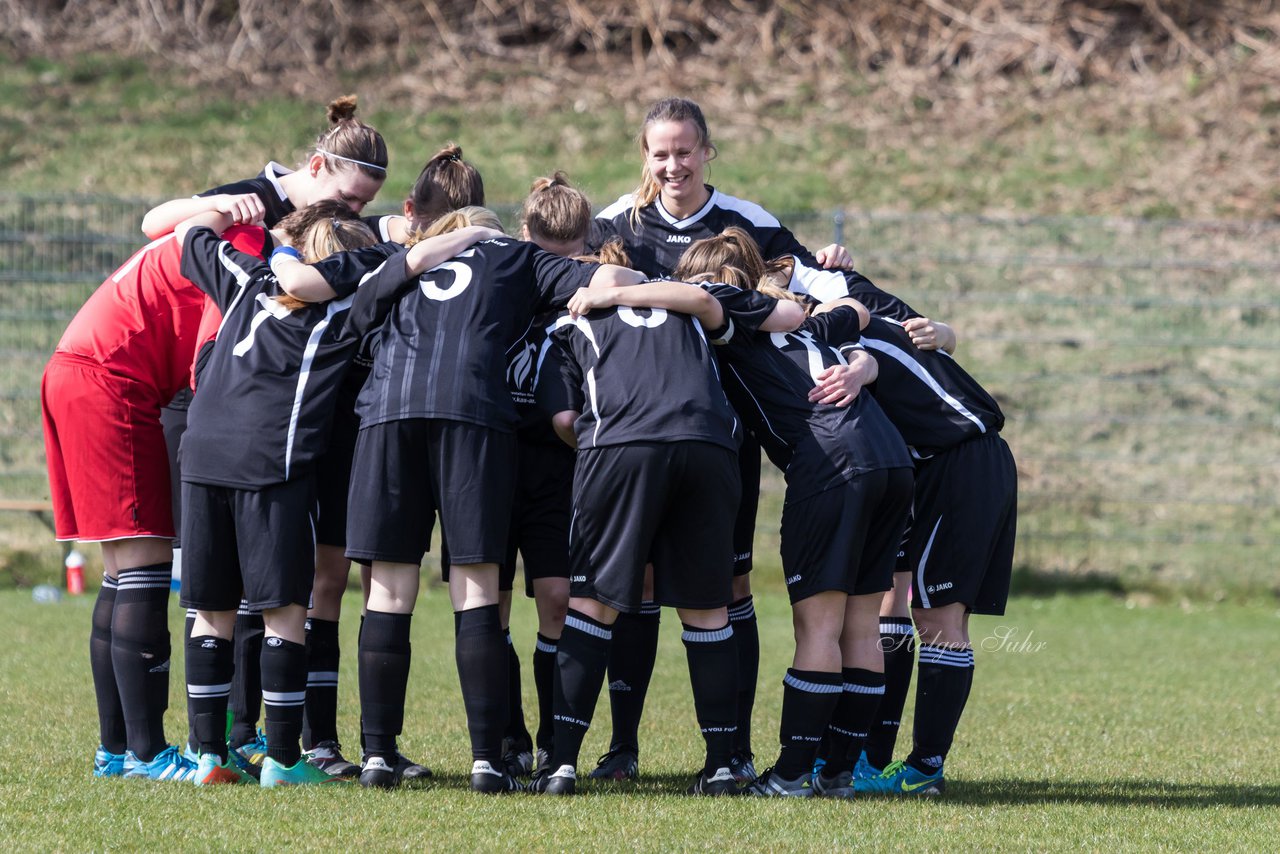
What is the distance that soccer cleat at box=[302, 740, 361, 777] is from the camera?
473 centimetres

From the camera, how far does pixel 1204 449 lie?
36.0ft

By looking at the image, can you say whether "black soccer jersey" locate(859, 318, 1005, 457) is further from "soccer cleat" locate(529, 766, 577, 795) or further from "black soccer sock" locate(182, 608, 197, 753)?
"black soccer sock" locate(182, 608, 197, 753)

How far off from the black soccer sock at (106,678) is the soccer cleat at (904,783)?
2478 mm

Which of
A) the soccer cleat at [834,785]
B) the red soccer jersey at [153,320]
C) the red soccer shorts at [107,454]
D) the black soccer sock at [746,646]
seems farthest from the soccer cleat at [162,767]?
the soccer cleat at [834,785]

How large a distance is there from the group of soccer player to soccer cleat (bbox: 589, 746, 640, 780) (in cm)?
1

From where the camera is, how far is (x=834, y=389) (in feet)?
15.4

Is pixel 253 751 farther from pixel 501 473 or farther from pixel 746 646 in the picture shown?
pixel 746 646

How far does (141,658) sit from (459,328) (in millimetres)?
1524

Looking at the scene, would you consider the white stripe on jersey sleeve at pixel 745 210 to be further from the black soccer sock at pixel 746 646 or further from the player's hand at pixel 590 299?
the black soccer sock at pixel 746 646

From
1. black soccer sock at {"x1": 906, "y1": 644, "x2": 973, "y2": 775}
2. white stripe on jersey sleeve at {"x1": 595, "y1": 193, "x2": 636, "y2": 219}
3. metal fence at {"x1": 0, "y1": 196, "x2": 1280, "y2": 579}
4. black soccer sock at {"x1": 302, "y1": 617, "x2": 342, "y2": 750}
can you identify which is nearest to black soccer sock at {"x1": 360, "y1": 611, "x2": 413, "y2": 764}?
black soccer sock at {"x1": 302, "y1": 617, "x2": 342, "y2": 750}

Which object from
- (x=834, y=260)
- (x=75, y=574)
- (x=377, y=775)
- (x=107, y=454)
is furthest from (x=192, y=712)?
(x=75, y=574)

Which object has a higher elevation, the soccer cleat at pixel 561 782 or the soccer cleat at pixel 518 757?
the soccer cleat at pixel 561 782

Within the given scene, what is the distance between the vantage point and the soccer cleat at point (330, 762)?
4.73 m

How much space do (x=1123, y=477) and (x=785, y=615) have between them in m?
3.04
